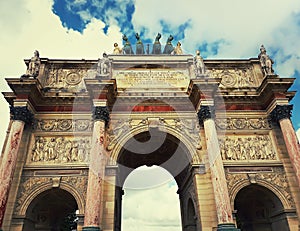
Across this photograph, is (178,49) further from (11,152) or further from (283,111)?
(11,152)

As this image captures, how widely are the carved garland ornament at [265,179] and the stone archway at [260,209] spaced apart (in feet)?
1.29

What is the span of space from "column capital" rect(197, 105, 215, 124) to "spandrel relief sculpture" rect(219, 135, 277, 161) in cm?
153

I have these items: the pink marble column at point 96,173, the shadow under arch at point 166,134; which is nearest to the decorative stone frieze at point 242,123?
the shadow under arch at point 166,134

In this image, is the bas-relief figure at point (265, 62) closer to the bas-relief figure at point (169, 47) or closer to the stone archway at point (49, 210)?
the bas-relief figure at point (169, 47)

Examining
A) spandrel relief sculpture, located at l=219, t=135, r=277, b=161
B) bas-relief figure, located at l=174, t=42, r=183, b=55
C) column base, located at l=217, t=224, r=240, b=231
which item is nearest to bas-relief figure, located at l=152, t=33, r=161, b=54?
bas-relief figure, located at l=174, t=42, r=183, b=55

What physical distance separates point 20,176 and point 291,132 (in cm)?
1377

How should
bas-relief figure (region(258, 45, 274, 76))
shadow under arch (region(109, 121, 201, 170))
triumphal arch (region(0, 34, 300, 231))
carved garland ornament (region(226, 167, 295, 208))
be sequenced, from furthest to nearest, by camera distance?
bas-relief figure (region(258, 45, 274, 76)), shadow under arch (region(109, 121, 201, 170)), carved garland ornament (region(226, 167, 295, 208)), triumphal arch (region(0, 34, 300, 231))

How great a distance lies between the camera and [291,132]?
13.2m

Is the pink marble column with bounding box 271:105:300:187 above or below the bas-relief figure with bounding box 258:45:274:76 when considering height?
below

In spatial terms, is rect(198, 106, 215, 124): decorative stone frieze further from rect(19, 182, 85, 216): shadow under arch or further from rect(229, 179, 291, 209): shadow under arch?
rect(19, 182, 85, 216): shadow under arch

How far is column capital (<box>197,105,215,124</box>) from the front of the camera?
13594mm

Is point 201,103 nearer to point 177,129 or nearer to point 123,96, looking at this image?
point 177,129

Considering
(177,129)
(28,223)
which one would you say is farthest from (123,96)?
(28,223)

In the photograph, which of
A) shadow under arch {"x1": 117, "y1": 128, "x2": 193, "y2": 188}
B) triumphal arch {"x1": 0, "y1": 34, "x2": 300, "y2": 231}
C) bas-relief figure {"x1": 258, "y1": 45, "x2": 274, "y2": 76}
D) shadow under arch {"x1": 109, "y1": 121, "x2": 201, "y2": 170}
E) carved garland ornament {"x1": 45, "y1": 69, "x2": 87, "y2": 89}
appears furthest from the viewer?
carved garland ornament {"x1": 45, "y1": 69, "x2": 87, "y2": 89}
